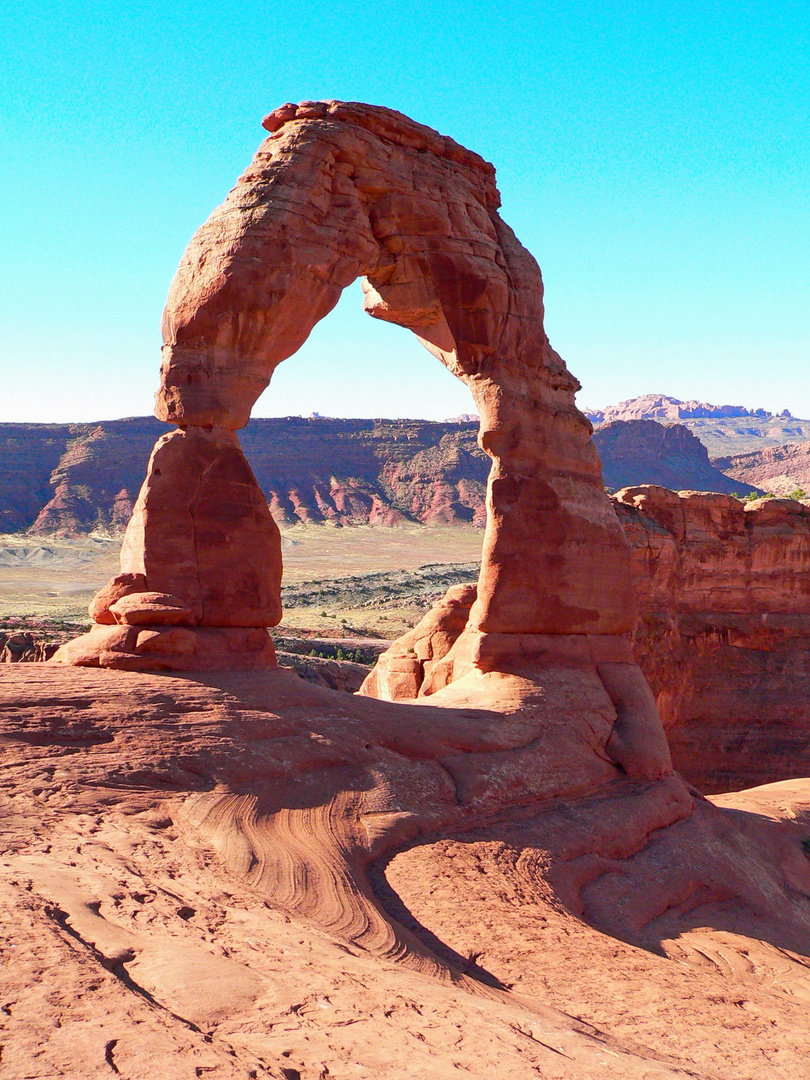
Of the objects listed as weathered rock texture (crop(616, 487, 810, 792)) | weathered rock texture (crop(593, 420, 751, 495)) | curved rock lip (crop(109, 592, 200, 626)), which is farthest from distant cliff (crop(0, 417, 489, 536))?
curved rock lip (crop(109, 592, 200, 626))

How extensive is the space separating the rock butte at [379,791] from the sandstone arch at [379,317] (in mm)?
40

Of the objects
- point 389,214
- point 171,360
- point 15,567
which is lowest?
point 15,567

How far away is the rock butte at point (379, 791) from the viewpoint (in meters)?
4.91

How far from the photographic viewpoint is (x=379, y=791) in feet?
29.4

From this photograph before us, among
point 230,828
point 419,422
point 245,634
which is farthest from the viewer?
point 419,422

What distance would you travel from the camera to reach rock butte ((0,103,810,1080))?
491cm

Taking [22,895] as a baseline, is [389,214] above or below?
above

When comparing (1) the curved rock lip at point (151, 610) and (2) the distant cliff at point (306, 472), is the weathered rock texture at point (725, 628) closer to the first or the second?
(1) the curved rock lip at point (151, 610)

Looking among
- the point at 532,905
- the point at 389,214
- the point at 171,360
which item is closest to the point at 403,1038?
the point at 532,905

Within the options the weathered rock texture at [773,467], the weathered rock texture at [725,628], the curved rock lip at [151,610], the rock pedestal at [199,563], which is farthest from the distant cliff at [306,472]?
the curved rock lip at [151,610]

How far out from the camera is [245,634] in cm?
1024

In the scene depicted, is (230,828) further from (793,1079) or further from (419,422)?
(419,422)

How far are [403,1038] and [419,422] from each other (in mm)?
106506

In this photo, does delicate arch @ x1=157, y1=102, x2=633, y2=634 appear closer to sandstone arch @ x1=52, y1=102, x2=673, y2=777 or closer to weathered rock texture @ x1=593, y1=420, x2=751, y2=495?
sandstone arch @ x1=52, y1=102, x2=673, y2=777
